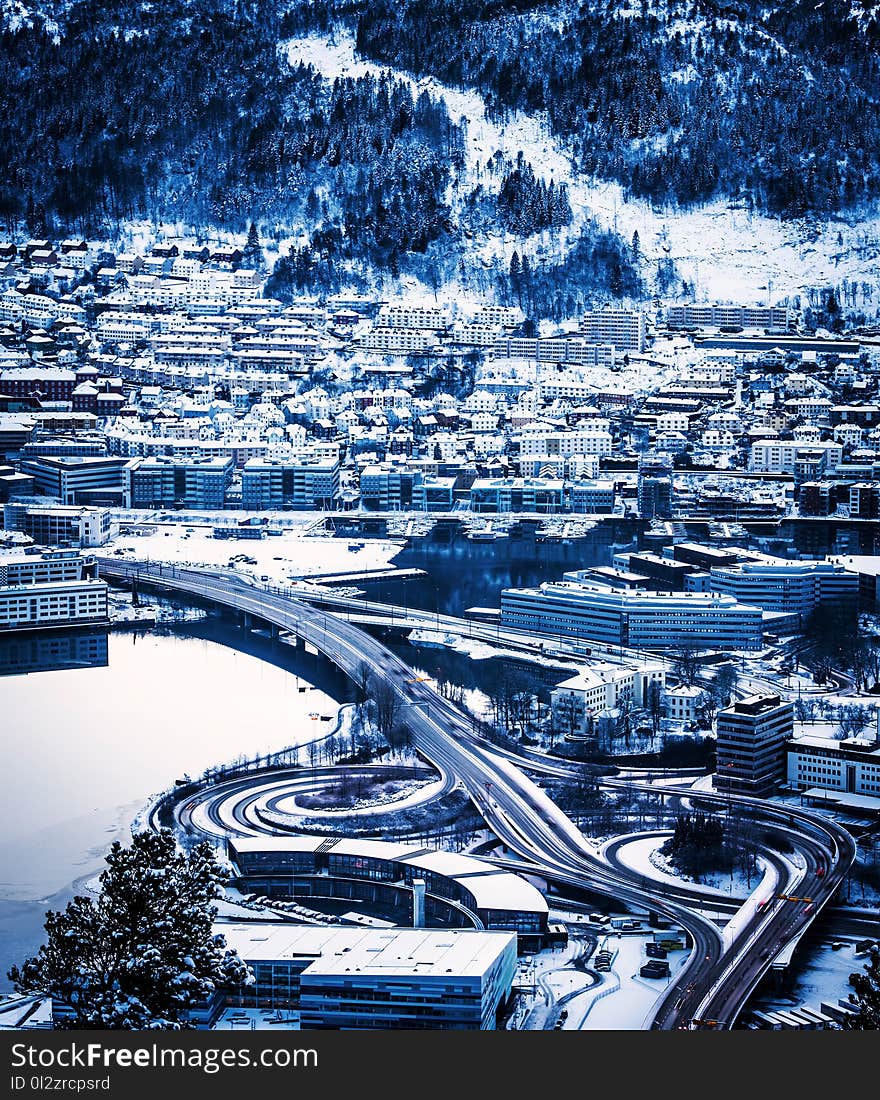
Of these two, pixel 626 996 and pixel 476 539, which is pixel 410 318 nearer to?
pixel 476 539

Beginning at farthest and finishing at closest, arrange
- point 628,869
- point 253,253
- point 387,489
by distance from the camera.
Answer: point 253,253 → point 387,489 → point 628,869

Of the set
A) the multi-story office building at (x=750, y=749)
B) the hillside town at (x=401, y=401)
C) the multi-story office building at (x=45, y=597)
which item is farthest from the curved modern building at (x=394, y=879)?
the hillside town at (x=401, y=401)

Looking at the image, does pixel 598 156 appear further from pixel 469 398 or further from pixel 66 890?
pixel 66 890

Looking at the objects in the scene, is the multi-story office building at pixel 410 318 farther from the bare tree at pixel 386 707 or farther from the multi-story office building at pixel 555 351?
the bare tree at pixel 386 707

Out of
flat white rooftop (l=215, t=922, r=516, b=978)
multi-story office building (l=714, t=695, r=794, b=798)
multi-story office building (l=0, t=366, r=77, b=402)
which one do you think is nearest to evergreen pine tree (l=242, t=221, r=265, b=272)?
multi-story office building (l=0, t=366, r=77, b=402)

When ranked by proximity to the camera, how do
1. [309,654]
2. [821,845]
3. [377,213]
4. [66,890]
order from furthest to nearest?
[377,213] → [309,654] → [821,845] → [66,890]

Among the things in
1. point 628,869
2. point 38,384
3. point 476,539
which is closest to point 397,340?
point 38,384

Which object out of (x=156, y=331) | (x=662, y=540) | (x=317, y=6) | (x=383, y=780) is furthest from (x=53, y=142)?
(x=383, y=780)
